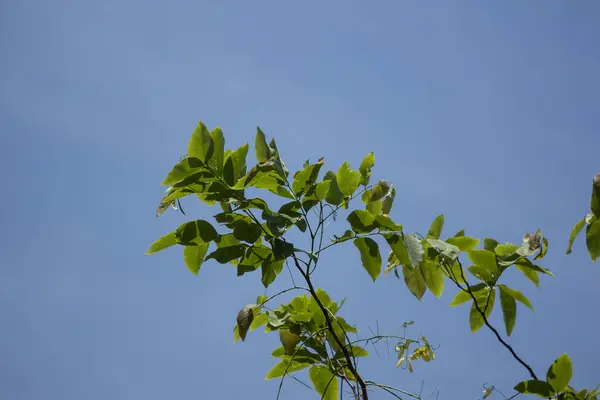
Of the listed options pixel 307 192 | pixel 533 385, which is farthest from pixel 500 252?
pixel 307 192

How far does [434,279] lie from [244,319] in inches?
15.7

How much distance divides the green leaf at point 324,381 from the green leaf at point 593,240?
576 mm

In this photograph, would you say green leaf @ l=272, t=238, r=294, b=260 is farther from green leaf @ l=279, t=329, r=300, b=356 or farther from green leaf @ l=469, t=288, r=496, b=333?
green leaf @ l=469, t=288, r=496, b=333

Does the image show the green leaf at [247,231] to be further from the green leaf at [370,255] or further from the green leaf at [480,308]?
the green leaf at [480,308]

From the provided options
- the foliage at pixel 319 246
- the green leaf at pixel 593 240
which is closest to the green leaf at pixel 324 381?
the foliage at pixel 319 246

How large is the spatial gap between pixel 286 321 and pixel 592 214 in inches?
25.4

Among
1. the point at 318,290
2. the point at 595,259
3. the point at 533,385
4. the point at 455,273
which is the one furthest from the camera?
the point at 318,290

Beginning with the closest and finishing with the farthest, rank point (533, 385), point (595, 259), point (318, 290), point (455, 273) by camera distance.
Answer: point (533, 385) → point (595, 259) → point (455, 273) → point (318, 290)

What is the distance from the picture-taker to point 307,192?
1246 mm

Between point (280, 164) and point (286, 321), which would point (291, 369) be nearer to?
point (286, 321)

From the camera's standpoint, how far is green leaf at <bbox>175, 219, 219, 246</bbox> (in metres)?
1.27

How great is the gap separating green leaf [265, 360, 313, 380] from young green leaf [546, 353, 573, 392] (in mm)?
503

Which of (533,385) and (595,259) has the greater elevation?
(595,259)

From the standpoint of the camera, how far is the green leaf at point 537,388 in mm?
1110
